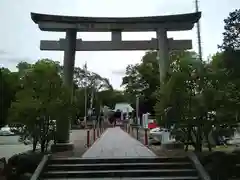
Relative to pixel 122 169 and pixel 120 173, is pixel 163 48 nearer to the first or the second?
pixel 122 169

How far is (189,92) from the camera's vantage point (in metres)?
14.5

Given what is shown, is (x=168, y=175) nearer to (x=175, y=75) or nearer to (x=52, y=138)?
(x=175, y=75)

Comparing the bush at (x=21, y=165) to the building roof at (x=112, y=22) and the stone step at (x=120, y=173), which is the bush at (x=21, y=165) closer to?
the stone step at (x=120, y=173)

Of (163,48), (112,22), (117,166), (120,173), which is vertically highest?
(112,22)

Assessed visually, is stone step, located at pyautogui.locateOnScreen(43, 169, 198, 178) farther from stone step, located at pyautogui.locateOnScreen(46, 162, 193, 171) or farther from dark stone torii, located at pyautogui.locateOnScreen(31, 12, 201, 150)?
dark stone torii, located at pyautogui.locateOnScreen(31, 12, 201, 150)

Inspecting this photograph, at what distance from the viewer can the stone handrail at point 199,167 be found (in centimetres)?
1207

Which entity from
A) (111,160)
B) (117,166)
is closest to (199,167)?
(117,166)

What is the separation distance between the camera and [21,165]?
13.2 m

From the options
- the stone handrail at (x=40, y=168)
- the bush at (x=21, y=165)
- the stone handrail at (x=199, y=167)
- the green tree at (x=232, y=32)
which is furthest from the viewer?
the green tree at (x=232, y=32)

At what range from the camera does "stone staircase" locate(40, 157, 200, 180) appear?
12801 millimetres

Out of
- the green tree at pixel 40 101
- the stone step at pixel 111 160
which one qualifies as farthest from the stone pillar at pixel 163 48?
the stone step at pixel 111 160

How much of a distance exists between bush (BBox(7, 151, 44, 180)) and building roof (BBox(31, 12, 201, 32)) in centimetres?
838

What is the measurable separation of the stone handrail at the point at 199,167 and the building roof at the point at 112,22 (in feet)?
28.2

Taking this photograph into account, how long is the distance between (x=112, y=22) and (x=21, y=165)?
9.80m
